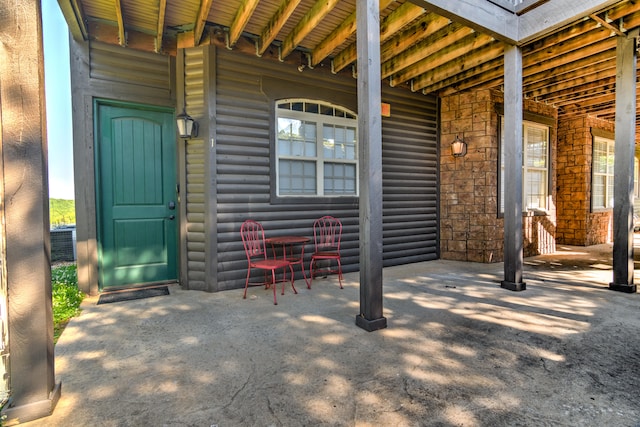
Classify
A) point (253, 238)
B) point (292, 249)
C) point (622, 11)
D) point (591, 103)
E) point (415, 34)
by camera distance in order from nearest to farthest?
point (622, 11) < point (415, 34) < point (253, 238) < point (292, 249) < point (591, 103)

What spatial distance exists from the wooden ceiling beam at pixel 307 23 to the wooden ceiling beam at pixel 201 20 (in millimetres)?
968

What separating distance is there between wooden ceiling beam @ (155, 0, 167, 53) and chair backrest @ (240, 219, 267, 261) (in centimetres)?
227

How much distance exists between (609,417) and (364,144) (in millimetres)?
2099

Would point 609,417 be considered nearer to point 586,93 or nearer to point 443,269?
point 443,269

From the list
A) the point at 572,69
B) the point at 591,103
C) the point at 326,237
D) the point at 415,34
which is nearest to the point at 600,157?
the point at 591,103

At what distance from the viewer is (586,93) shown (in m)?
5.68

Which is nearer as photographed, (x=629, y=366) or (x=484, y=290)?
(x=629, y=366)

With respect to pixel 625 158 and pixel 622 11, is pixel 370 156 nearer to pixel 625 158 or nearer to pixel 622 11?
pixel 625 158

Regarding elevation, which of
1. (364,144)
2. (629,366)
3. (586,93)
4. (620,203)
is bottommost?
(629,366)

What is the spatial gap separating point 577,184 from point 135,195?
8.63 meters

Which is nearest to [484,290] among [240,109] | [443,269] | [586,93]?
[443,269]

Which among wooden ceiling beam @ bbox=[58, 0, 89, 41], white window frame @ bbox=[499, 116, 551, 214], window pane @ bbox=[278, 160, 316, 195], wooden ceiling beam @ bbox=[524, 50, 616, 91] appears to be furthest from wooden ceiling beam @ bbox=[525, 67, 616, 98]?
wooden ceiling beam @ bbox=[58, 0, 89, 41]

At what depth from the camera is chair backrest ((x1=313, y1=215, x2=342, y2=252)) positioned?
14.8 ft

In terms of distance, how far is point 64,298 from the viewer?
10.5 feet
